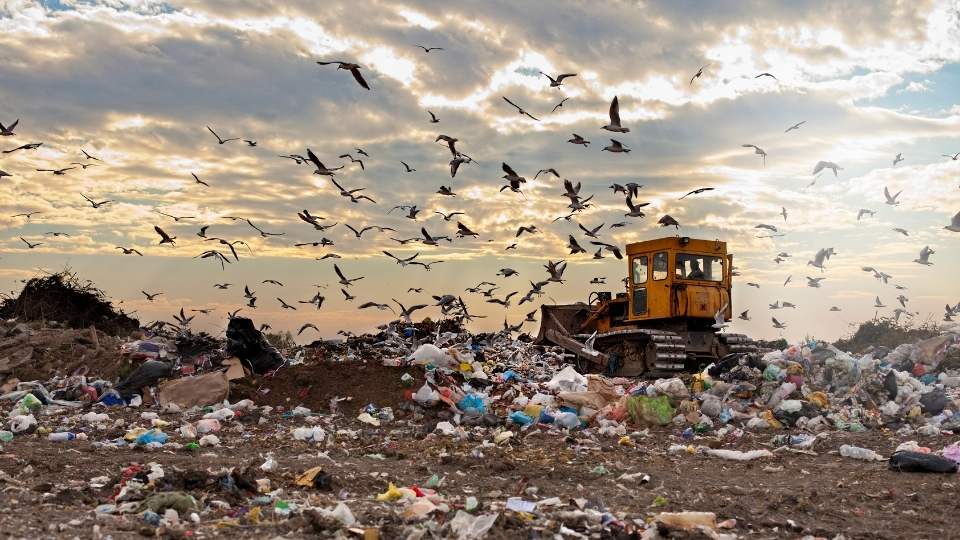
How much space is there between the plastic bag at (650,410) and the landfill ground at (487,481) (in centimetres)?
15

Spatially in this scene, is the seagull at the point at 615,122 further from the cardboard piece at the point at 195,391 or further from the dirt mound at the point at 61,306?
the dirt mound at the point at 61,306

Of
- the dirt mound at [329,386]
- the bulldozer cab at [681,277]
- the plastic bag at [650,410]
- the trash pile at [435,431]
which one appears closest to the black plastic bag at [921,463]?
the trash pile at [435,431]

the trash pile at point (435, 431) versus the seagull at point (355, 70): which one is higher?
→ the seagull at point (355, 70)

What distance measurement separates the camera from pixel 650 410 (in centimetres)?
999

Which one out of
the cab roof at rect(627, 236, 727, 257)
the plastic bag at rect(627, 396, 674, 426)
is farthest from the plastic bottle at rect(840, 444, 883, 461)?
the cab roof at rect(627, 236, 727, 257)

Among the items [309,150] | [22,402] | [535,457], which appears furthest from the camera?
[22,402]

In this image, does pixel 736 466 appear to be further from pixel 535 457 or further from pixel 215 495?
pixel 215 495

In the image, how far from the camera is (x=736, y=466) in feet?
26.2

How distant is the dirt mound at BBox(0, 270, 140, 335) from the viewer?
686 inches

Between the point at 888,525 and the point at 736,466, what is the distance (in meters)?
2.23

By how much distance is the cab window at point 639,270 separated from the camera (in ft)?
49.1

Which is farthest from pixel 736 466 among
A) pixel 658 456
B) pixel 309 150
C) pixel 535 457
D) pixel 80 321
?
pixel 80 321

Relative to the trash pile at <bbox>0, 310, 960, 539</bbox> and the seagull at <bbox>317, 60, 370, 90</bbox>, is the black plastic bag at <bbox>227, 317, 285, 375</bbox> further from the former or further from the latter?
the seagull at <bbox>317, 60, 370, 90</bbox>

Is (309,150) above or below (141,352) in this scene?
above
